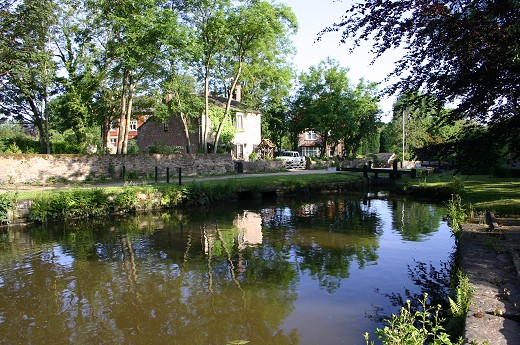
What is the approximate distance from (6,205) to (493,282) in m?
16.7

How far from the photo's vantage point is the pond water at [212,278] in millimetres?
6703

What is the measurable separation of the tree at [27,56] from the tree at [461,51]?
22.0m

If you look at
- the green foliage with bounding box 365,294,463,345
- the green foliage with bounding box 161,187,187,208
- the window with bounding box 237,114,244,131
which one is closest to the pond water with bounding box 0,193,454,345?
the green foliage with bounding box 365,294,463,345

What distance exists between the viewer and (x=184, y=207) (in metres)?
20.6

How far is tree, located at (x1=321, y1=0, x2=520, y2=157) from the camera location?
8.08 m

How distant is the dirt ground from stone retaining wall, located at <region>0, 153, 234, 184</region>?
74.0 ft

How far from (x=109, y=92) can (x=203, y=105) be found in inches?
329

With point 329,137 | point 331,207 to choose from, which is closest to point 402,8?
point 331,207

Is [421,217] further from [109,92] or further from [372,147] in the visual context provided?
[372,147]

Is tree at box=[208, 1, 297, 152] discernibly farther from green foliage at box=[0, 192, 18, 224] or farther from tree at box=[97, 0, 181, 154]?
green foliage at box=[0, 192, 18, 224]

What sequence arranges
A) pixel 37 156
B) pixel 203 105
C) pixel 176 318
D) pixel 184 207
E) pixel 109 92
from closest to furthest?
pixel 176 318 → pixel 184 207 → pixel 37 156 → pixel 109 92 → pixel 203 105

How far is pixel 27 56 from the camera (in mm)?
24359

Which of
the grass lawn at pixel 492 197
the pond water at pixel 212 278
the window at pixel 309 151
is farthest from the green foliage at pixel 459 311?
the window at pixel 309 151

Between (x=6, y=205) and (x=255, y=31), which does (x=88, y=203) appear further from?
(x=255, y=31)
